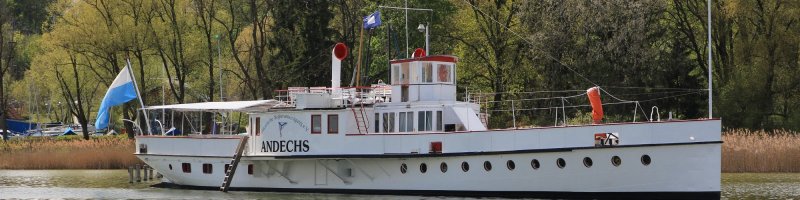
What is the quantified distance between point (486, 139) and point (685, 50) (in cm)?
2791

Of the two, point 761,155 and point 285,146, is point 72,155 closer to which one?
point 285,146

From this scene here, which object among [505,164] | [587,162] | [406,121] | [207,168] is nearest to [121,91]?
[207,168]

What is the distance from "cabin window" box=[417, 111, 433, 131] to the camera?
1378 inches

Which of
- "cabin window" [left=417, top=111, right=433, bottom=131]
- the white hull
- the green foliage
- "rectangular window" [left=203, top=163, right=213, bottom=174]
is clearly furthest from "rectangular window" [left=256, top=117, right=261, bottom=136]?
the green foliage

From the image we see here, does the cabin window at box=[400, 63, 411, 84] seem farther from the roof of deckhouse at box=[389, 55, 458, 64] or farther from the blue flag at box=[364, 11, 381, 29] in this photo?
the blue flag at box=[364, 11, 381, 29]

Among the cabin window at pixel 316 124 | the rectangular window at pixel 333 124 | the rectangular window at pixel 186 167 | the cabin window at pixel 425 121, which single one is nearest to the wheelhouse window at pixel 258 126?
the cabin window at pixel 316 124

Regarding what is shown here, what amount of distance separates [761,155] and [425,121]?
13.8 metres

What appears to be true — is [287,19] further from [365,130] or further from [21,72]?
[21,72]

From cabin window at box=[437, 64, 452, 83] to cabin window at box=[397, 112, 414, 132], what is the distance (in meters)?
1.62

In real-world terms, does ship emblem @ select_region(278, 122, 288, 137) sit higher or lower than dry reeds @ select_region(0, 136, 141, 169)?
higher

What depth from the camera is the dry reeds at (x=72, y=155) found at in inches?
2007

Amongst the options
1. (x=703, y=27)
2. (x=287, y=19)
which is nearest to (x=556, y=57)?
(x=703, y=27)

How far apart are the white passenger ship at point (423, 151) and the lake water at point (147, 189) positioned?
0.70m

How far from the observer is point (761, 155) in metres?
42.2
